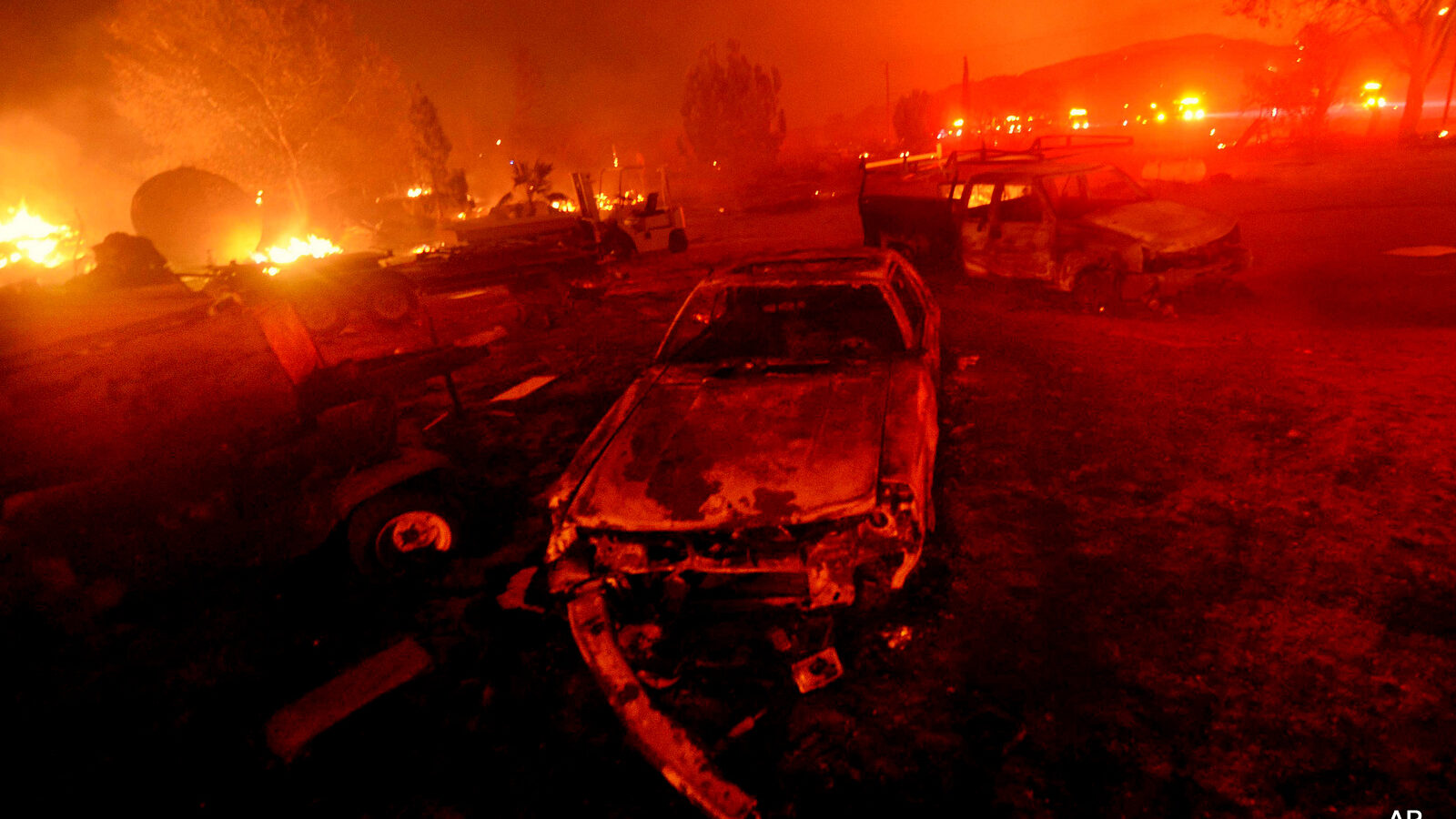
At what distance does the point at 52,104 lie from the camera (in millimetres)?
26219

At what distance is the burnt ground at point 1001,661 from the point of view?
93.7 inches

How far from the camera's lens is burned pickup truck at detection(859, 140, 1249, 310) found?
23.1ft

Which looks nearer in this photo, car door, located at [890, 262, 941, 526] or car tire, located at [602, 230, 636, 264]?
car door, located at [890, 262, 941, 526]

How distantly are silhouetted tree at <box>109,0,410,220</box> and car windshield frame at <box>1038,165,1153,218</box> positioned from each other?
25.9 m

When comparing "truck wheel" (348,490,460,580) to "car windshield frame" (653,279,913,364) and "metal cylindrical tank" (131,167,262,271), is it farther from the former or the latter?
"metal cylindrical tank" (131,167,262,271)

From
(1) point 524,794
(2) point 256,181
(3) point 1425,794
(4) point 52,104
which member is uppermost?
(4) point 52,104

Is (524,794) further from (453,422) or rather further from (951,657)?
(453,422)

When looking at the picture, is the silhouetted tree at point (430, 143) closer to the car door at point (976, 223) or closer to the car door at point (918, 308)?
the car door at point (976, 223)

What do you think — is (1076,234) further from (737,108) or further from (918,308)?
(737,108)

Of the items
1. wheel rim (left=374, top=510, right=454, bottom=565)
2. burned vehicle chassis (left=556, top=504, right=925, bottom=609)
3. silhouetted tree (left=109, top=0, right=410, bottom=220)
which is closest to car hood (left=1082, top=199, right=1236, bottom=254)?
burned vehicle chassis (left=556, top=504, right=925, bottom=609)

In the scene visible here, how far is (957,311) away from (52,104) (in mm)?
36893

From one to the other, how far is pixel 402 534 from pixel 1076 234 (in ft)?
24.9

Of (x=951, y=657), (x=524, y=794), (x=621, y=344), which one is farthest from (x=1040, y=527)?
(x=621, y=344)

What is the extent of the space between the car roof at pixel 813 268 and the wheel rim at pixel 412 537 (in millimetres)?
2351
